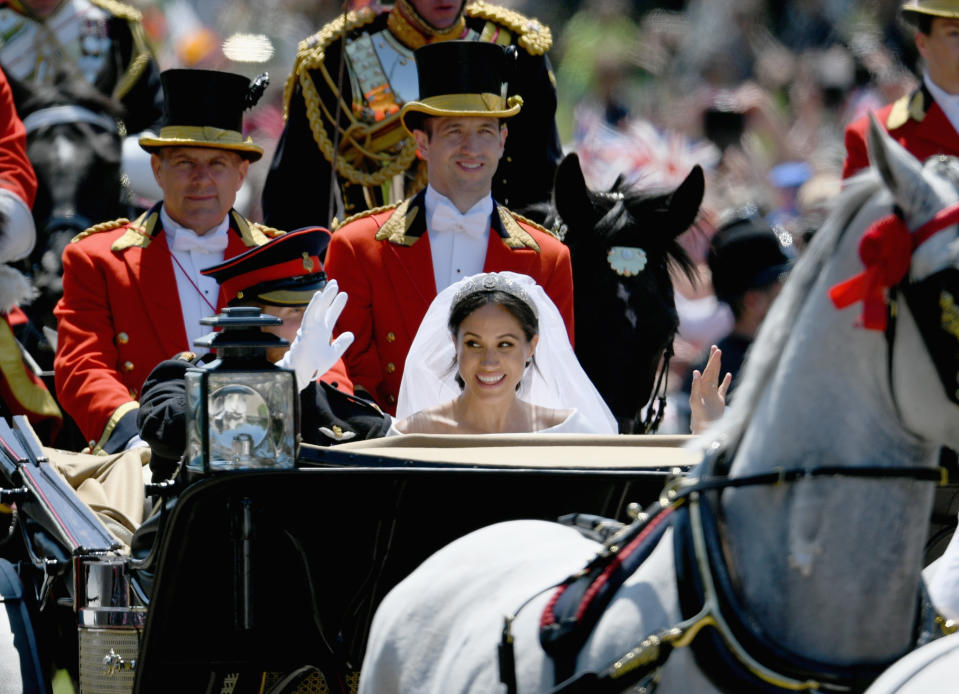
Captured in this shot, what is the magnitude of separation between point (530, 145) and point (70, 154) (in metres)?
1.99

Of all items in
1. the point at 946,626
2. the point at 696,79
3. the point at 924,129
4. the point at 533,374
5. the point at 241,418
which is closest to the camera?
the point at 946,626

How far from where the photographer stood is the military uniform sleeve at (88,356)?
4816mm

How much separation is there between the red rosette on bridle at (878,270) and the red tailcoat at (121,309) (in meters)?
2.90

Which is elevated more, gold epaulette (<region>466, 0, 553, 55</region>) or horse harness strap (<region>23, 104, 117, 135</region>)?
gold epaulette (<region>466, 0, 553, 55</region>)

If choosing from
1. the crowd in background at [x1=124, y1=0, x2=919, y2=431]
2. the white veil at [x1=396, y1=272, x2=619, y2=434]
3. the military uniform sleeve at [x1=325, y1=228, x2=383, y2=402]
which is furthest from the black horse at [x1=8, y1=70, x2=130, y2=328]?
the white veil at [x1=396, y1=272, x2=619, y2=434]

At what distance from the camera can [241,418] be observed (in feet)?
10.8

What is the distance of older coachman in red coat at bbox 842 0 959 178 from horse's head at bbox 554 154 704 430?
84 cm

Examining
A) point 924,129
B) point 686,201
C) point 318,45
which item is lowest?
point 686,201

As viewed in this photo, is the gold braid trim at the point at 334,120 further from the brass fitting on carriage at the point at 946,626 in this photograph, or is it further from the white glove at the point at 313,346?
the brass fitting on carriage at the point at 946,626

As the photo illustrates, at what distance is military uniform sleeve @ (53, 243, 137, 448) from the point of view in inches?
190

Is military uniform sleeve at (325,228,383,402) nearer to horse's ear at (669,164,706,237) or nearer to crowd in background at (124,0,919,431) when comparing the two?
horse's ear at (669,164,706,237)

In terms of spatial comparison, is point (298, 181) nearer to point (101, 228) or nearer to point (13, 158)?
point (13, 158)

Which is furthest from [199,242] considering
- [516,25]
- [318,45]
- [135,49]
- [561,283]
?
[135,49]

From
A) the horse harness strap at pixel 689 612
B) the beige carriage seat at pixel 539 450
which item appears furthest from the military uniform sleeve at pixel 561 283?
the horse harness strap at pixel 689 612
